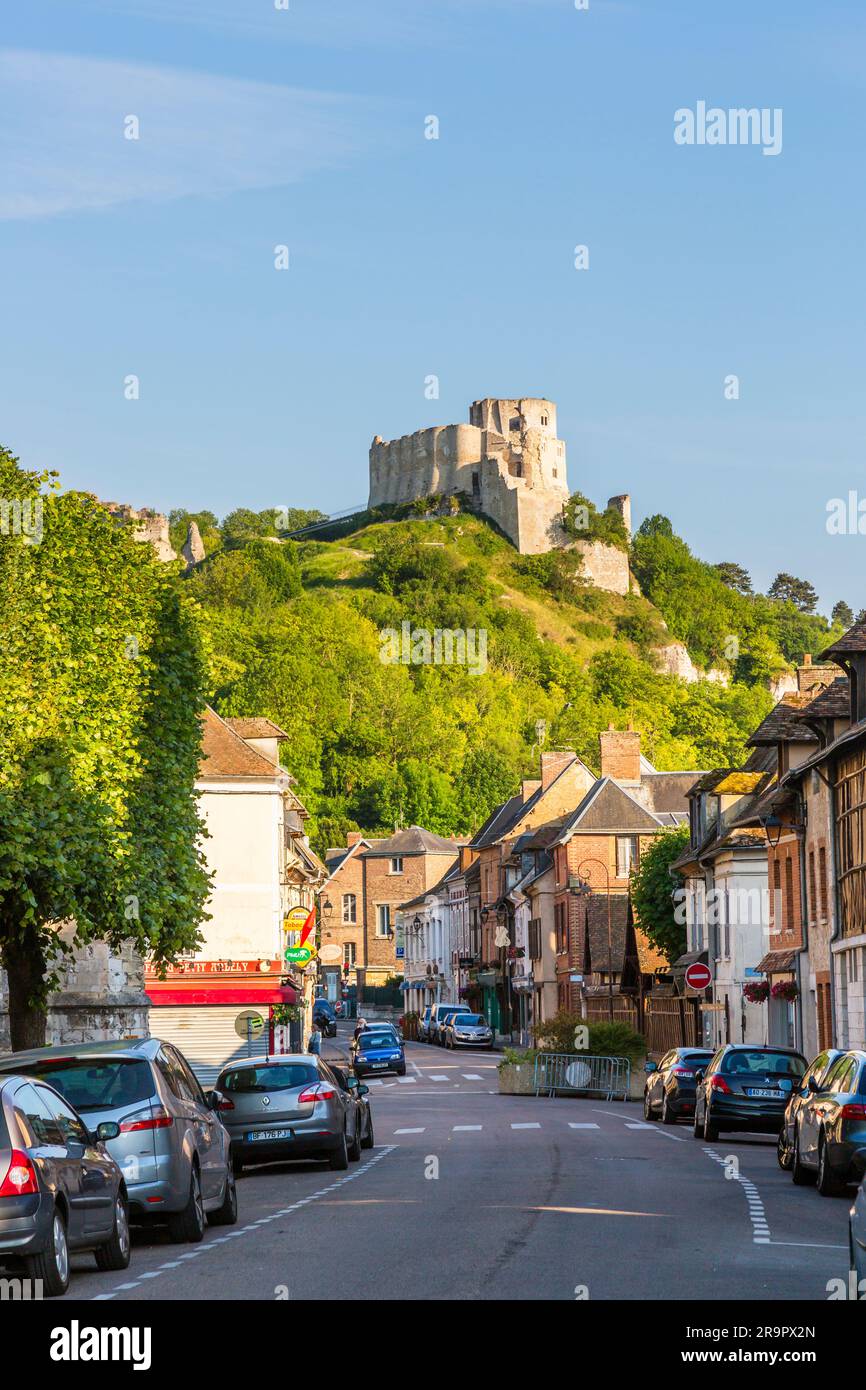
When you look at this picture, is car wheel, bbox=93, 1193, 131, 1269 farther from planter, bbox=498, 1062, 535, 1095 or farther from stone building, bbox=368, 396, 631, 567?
stone building, bbox=368, 396, 631, 567

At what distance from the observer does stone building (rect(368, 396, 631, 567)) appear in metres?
184

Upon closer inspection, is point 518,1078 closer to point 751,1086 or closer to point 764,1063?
point 751,1086

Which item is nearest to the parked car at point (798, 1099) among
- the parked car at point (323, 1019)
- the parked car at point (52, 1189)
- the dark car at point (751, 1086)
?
the dark car at point (751, 1086)

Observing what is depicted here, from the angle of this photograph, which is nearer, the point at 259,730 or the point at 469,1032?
the point at 259,730

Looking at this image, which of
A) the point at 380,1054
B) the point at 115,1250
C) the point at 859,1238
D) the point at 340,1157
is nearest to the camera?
the point at 859,1238

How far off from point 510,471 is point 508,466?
1.61 ft

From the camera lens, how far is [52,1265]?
1205 centimetres

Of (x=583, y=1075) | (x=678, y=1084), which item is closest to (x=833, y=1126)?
(x=678, y=1084)

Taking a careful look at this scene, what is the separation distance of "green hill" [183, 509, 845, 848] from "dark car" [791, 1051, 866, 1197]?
97575 millimetres

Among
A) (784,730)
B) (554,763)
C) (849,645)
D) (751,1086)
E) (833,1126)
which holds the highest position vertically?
(554,763)

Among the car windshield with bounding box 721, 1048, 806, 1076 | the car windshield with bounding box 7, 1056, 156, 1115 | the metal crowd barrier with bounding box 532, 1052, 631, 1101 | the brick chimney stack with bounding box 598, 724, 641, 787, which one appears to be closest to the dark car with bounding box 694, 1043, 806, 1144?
the car windshield with bounding box 721, 1048, 806, 1076

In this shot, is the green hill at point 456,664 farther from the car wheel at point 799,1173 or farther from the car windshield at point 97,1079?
the car windshield at point 97,1079

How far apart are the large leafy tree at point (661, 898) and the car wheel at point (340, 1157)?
34.5 metres

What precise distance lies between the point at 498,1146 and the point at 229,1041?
28.4 metres
